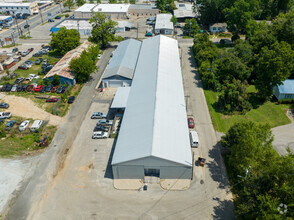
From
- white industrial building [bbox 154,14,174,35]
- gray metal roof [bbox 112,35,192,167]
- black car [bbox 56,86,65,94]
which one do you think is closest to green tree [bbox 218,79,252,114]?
gray metal roof [bbox 112,35,192,167]

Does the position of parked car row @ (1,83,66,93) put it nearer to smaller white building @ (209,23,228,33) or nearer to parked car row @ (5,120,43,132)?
parked car row @ (5,120,43,132)

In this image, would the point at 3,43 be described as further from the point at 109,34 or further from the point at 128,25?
the point at 128,25

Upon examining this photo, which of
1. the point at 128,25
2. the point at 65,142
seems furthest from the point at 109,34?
the point at 65,142

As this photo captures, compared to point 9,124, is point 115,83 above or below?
above

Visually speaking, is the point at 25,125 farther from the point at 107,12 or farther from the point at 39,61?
the point at 107,12

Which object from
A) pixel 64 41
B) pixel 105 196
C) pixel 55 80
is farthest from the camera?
pixel 64 41

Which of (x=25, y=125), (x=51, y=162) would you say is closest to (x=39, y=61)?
(x=25, y=125)

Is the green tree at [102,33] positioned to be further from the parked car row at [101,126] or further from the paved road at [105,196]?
the paved road at [105,196]

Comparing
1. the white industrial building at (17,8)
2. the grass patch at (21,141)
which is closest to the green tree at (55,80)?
the grass patch at (21,141)
